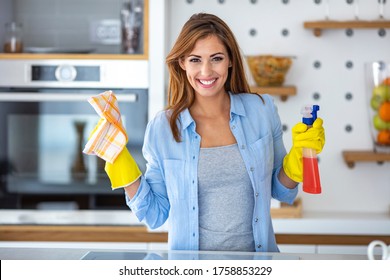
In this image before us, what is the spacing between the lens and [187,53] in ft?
6.30

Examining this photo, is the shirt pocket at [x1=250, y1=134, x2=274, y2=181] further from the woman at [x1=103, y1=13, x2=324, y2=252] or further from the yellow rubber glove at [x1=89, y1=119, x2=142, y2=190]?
the yellow rubber glove at [x1=89, y1=119, x2=142, y2=190]

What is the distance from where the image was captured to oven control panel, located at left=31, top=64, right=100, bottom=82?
3112mm

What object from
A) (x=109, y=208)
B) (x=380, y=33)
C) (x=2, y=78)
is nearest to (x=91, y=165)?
(x=109, y=208)

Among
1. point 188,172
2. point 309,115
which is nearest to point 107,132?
point 188,172

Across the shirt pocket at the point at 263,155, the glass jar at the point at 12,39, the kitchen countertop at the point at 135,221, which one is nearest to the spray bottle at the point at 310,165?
the shirt pocket at the point at 263,155

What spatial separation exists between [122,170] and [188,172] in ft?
0.62

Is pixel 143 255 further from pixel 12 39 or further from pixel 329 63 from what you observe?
pixel 329 63

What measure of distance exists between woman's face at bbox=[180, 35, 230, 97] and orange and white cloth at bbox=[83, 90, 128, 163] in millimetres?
233

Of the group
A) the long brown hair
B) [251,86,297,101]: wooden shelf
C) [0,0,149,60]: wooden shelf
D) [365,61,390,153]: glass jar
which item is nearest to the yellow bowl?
[251,86,297,101]: wooden shelf

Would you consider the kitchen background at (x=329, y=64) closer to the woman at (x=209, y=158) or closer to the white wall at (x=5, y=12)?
the white wall at (x=5, y=12)

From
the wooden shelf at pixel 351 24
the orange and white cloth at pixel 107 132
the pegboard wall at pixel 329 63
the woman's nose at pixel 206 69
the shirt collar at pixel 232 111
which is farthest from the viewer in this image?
the pegboard wall at pixel 329 63

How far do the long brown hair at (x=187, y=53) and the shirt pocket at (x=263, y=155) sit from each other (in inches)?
6.5

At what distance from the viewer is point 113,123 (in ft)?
5.87

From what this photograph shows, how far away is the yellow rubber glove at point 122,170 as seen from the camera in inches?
72.8
